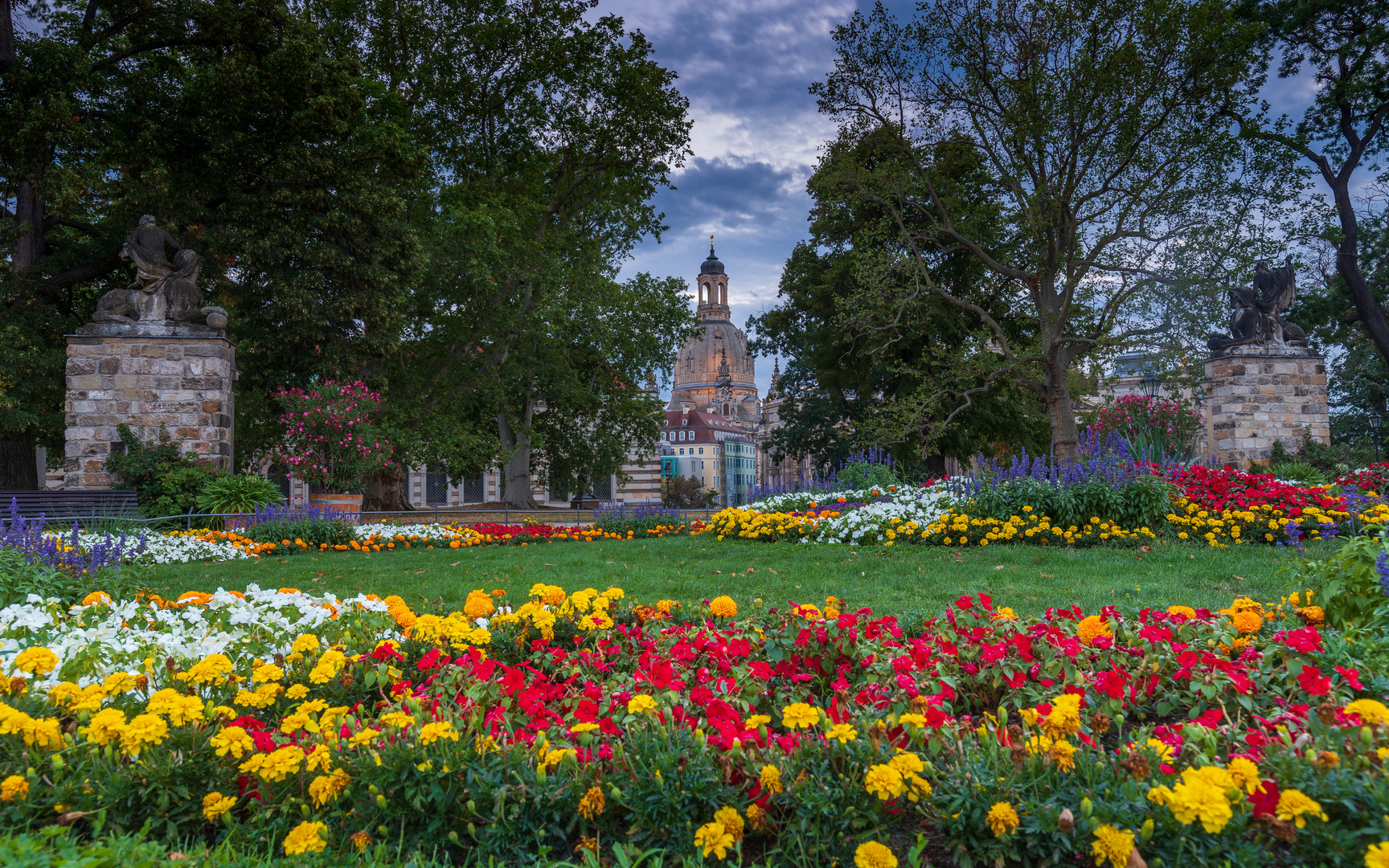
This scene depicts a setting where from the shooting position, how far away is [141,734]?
→ 7.68ft

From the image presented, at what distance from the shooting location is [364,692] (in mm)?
3258

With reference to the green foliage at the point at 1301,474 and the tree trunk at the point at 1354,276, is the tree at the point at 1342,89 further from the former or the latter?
the green foliage at the point at 1301,474

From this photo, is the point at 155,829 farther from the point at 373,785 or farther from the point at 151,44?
the point at 151,44

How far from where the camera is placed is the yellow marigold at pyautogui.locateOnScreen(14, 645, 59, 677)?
9.16ft

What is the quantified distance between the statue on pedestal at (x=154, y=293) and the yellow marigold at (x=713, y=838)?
14260 millimetres

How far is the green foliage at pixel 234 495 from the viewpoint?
11859mm

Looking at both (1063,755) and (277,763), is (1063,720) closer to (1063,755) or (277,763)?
(1063,755)

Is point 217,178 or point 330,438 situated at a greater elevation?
point 217,178

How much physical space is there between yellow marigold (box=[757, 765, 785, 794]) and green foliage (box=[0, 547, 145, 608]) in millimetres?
4963

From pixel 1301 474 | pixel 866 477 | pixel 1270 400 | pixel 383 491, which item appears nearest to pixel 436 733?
pixel 866 477

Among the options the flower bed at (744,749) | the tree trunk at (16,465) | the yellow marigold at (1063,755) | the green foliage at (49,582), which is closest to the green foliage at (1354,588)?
the flower bed at (744,749)

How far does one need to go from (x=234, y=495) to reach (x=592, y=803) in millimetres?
12298

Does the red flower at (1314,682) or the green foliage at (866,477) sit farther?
the green foliage at (866,477)

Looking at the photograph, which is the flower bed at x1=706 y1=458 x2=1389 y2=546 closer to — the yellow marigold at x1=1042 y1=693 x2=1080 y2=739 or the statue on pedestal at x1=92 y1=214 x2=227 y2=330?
the yellow marigold at x1=1042 y1=693 x2=1080 y2=739
